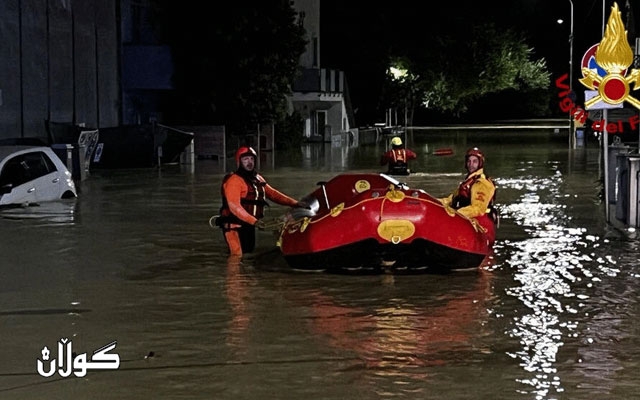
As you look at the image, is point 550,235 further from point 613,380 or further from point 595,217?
point 613,380

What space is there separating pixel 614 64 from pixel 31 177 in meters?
12.0

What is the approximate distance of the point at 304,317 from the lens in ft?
39.9

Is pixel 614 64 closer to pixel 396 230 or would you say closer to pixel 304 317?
pixel 396 230

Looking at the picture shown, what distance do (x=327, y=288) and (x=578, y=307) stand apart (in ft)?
9.25

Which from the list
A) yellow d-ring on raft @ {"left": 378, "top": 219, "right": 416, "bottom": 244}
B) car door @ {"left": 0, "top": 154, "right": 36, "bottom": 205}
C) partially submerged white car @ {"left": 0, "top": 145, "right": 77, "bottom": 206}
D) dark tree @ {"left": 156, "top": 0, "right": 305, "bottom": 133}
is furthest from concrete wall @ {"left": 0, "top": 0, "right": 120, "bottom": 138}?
yellow d-ring on raft @ {"left": 378, "top": 219, "right": 416, "bottom": 244}

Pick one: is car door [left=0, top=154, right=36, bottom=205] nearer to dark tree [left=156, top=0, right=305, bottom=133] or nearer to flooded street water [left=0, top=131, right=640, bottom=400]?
flooded street water [left=0, top=131, right=640, bottom=400]

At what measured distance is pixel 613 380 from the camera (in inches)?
371

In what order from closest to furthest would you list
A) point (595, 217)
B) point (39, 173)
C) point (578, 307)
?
point (578, 307) < point (595, 217) < point (39, 173)

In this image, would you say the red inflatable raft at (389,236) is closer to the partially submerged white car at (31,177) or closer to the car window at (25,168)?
the partially submerged white car at (31,177)

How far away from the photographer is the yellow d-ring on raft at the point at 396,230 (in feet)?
47.2

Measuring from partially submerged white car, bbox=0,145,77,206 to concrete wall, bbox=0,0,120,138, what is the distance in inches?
331

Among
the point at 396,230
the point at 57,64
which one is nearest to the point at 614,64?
the point at 396,230

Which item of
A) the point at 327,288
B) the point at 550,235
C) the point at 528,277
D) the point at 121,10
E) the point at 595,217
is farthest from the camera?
the point at 121,10

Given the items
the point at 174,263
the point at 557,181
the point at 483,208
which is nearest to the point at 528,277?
the point at 483,208
